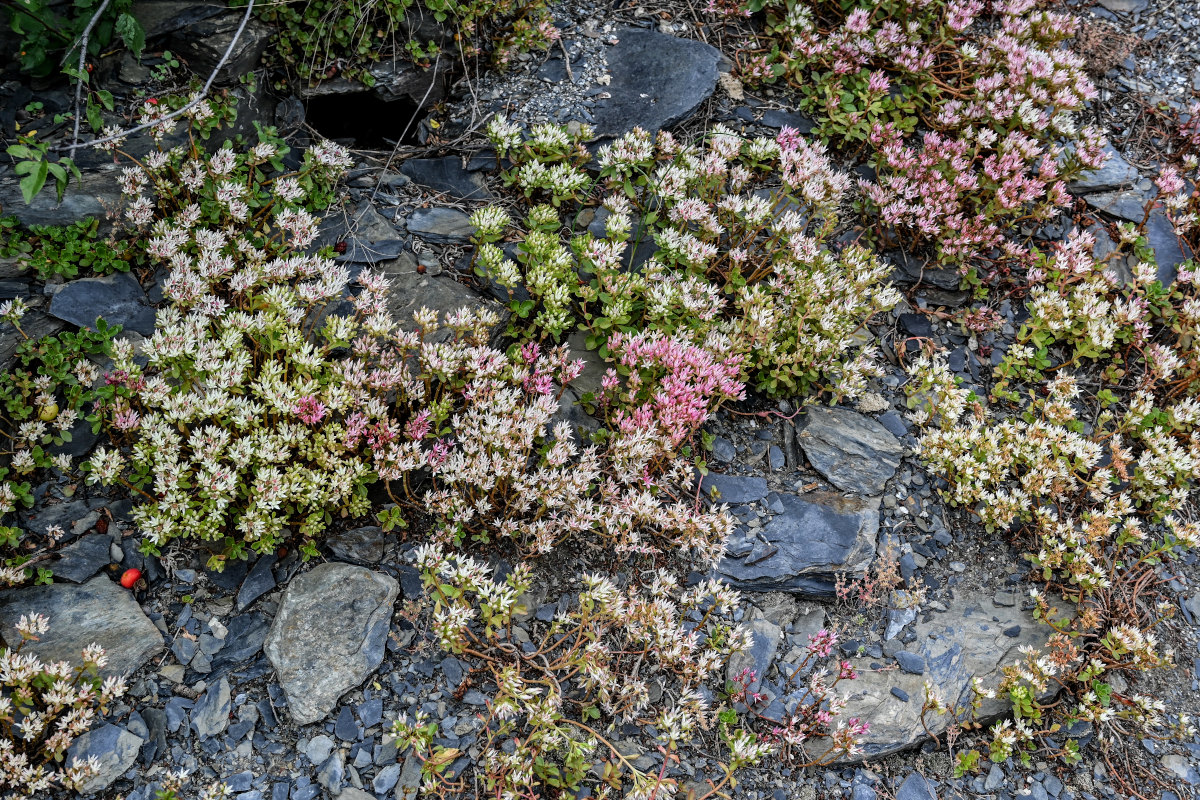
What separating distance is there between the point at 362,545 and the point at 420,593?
1.34ft

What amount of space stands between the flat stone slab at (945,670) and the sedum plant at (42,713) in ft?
11.5

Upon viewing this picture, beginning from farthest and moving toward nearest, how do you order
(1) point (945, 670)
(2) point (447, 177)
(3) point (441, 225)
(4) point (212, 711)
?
(2) point (447, 177) < (3) point (441, 225) < (1) point (945, 670) < (4) point (212, 711)

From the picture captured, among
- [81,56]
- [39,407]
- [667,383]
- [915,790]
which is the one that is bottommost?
[915,790]

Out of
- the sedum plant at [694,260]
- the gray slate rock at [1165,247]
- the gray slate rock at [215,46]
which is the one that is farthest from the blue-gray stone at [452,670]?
the gray slate rock at [1165,247]

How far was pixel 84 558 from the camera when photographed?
12.3 ft

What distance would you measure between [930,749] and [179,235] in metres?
4.89

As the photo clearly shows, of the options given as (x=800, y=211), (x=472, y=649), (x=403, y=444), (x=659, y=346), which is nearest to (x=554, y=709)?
(x=472, y=649)

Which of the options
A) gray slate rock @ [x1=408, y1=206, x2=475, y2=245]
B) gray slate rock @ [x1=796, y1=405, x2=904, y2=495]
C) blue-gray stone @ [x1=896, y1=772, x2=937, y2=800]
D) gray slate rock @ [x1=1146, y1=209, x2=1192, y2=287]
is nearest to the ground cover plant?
gray slate rock @ [x1=1146, y1=209, x2=1192, y2=287]

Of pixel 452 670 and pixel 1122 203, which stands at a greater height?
Answer: pixel 1122 203

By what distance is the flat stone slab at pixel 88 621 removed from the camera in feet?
11.5

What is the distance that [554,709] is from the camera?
3.47 meters

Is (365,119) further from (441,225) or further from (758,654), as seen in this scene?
(758,654)

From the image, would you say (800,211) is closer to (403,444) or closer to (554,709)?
(403,444)

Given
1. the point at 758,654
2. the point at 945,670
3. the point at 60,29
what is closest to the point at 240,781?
the point at 758,654
